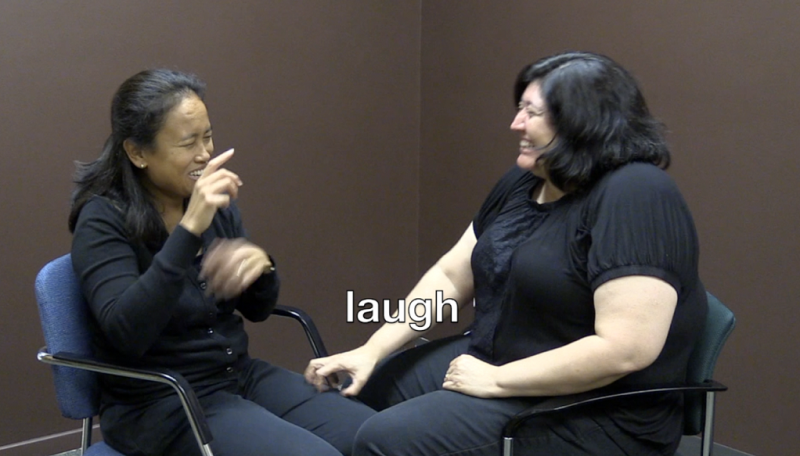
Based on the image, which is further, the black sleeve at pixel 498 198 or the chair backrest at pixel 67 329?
the black sleeve at pixel 498 198

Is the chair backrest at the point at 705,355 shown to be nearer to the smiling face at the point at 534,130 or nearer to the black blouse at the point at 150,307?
the smiling face at the point at 534,130

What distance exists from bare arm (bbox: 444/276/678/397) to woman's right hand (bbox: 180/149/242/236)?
0.69m

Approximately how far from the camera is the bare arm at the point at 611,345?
4.96 feet

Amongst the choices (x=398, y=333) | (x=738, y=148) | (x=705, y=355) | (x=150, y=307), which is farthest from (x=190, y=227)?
(x=738, y=148)

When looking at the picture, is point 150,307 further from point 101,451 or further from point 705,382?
point 705,382

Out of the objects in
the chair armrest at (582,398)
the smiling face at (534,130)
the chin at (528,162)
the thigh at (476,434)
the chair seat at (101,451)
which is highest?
the smiling face at (534,130)

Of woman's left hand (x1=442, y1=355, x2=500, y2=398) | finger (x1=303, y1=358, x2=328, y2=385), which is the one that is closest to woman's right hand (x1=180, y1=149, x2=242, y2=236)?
finger (x1=303, y1=358, x2=328, y2=385)

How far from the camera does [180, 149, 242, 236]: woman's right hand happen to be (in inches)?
→ 63.7

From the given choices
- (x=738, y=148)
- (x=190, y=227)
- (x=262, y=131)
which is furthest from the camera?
(x=262, y=131)

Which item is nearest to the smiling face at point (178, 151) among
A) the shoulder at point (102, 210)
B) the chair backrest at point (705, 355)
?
the shoulder at point (102, 210)

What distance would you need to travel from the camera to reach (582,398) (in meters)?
1.59

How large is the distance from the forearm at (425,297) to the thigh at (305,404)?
0.16m

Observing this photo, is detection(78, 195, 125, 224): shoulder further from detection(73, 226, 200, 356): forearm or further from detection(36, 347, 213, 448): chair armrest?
detection(36, 347, 213, 448): chair armrest

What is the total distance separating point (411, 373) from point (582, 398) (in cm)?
48
